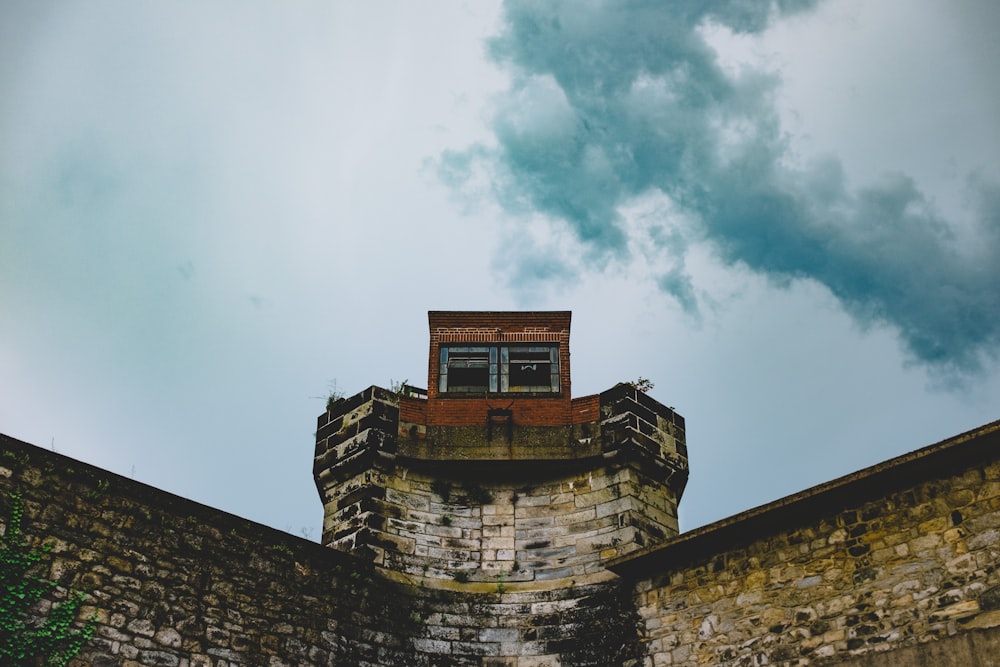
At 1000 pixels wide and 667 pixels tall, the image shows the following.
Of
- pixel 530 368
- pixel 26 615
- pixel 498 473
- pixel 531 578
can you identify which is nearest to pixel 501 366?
pixel 530 368

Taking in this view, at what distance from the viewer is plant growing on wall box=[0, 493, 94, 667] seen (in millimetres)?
8930

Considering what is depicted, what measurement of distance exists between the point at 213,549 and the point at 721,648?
17.6ft

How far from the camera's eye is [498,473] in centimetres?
1349

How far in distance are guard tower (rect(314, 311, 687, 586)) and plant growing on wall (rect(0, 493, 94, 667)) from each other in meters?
3.85

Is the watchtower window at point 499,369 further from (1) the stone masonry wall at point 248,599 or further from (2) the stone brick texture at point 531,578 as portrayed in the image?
(1) the stone masonry wall at point 248,599

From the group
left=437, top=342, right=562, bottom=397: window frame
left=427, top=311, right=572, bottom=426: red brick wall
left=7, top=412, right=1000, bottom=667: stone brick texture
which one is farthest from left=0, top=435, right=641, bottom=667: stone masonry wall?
left=437, top=342, right=562, bottom=397: window frame

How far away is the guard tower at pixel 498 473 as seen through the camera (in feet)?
41.7

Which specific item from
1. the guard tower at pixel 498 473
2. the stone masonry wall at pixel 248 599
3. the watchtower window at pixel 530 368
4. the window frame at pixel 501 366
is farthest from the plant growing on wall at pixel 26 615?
the watchtower window at pixel 530 368

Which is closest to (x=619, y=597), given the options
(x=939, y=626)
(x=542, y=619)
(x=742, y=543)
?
(x=542, y=619)

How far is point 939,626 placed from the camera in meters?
9.12

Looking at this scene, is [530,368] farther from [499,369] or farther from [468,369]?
[468,369]

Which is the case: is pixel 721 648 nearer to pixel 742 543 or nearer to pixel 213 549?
pixel 742 543

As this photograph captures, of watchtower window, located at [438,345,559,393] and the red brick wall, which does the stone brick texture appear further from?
Result: watchtower window, located at [438,345,559,393]

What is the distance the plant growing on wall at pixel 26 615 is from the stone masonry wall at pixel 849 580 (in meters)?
5.95
